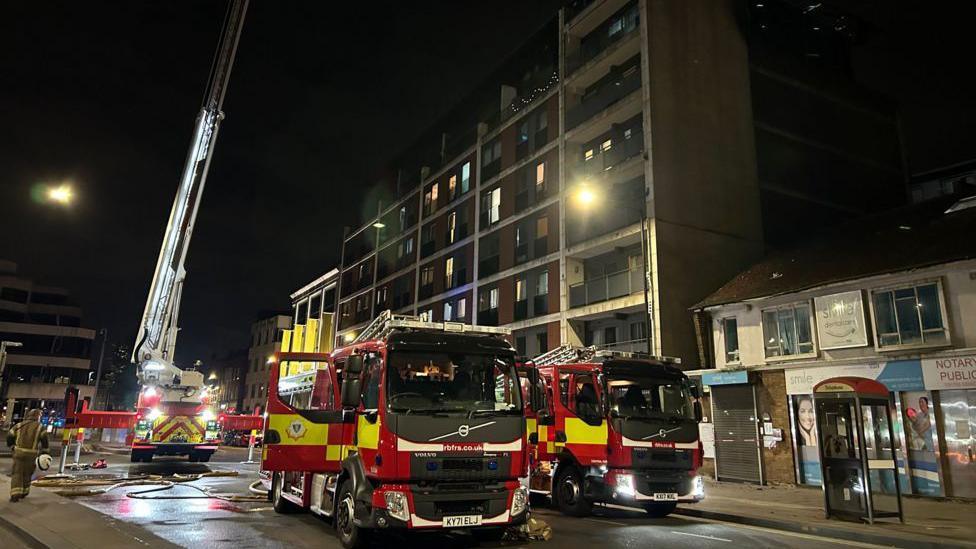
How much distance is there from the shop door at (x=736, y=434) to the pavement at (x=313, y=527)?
605 cm

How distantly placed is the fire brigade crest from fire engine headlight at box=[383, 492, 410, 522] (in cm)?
320

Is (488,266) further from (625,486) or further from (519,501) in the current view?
(519,501)

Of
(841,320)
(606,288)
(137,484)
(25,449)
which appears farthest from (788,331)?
(25,449)

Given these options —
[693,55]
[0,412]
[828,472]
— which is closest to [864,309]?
[828,472]

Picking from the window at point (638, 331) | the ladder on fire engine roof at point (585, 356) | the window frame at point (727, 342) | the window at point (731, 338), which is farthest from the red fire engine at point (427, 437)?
the window at point (638, 331)

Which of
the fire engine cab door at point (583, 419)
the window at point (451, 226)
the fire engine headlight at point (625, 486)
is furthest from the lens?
the window at point (451, 226)

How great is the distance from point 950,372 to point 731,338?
7.19 metres

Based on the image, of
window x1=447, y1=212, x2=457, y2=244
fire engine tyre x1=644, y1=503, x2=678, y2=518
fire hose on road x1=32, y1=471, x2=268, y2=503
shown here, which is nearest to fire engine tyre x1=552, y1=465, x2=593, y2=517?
fire engine tyre x1=644, y1=503, x2=678, y2=518

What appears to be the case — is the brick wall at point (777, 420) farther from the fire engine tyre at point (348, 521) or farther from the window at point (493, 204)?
the window at point (493, 204)

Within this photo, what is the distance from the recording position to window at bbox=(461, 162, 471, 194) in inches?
1649

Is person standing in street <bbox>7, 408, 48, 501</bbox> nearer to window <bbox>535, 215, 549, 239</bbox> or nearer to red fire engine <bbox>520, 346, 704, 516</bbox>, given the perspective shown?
red fire engine <bbox>520, 346, 704, 516</bbox>

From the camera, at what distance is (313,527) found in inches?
396

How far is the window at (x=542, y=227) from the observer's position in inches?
1286

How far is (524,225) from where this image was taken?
34.7m
